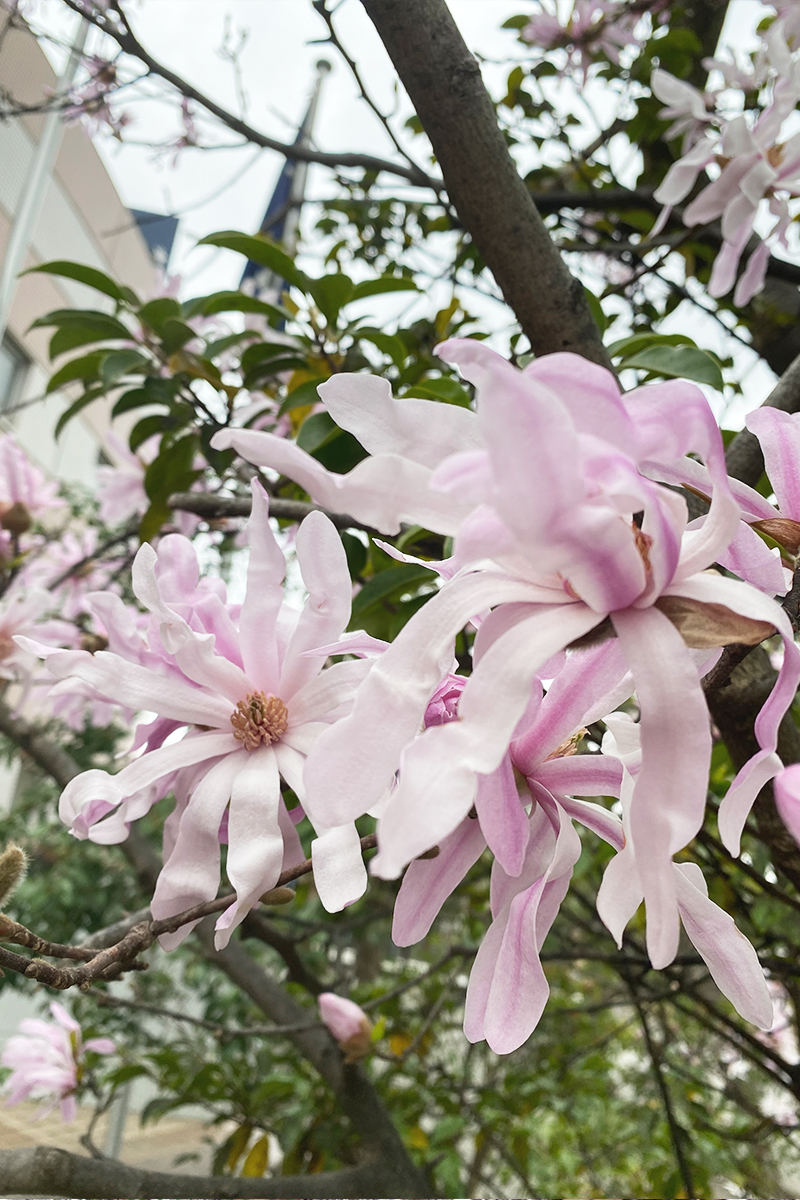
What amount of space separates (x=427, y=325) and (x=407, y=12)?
1.84 ft

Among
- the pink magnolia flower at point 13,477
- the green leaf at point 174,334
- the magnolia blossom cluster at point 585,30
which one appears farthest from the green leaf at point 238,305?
the magnolia blossom cluster at point 585,30

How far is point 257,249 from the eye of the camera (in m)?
0.63

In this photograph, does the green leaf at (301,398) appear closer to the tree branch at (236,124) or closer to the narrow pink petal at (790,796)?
the tree branch at (236,124)

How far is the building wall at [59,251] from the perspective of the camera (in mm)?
3959

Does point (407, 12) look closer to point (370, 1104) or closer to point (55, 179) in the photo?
point (370, 1104)

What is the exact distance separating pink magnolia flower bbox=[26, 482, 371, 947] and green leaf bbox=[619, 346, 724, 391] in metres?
0.28

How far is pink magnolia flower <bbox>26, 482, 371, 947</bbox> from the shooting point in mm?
294

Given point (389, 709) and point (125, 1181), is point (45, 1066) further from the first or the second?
point (389, 709)

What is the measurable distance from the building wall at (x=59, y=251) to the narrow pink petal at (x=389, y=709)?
378 cm

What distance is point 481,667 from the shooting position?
0.18 metres

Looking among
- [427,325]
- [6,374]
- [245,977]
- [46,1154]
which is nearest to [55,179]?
[6,374]

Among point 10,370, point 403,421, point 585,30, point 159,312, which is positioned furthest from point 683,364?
point 10,370

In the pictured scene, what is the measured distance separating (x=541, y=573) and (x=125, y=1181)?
1.86ft

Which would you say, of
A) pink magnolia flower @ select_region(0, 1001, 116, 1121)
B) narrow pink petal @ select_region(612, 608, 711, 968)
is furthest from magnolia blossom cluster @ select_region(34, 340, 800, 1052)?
pink magnolia flower @ select_region(0, 1001, 116, 1121)
